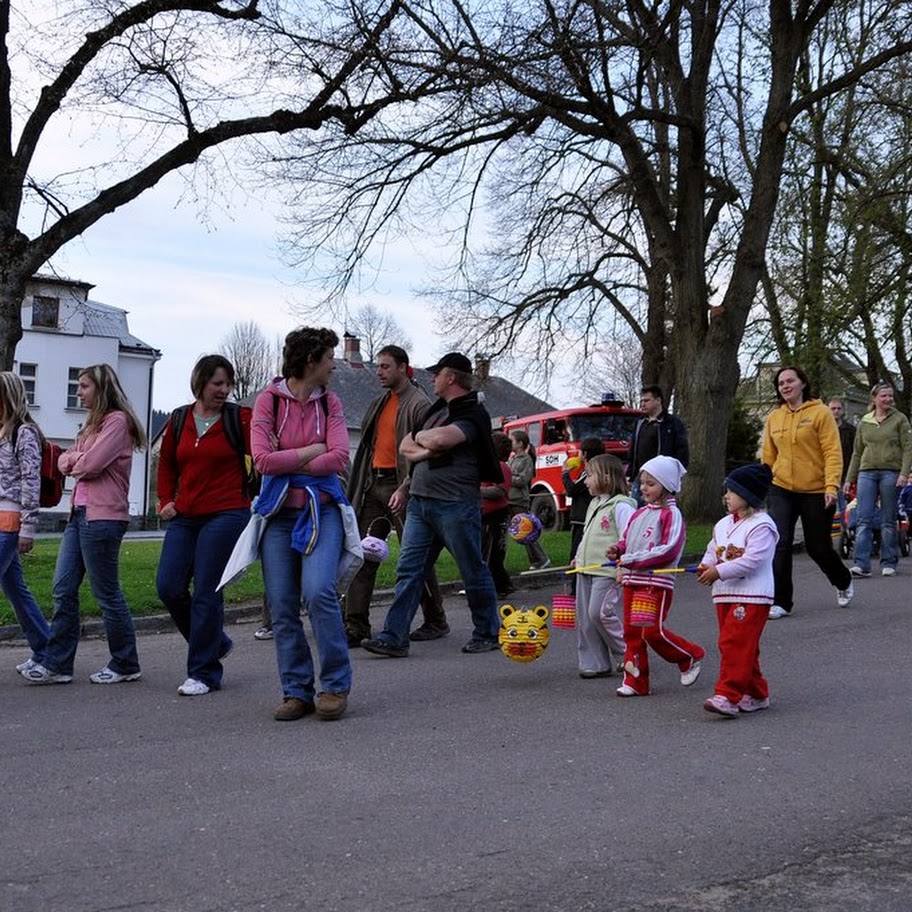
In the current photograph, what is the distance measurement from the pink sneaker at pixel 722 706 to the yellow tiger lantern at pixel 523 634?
1.40 metres

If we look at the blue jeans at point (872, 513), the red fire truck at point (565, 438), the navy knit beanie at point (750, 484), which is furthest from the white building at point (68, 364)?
the navy knit beanie at point (750, 484)

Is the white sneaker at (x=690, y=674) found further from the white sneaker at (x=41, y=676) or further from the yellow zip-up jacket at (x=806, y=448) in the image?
the white sneaker at (x=41, y=676)

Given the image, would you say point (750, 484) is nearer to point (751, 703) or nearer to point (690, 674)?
point (751, 703)

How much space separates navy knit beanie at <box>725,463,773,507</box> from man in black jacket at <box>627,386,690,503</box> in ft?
17.3

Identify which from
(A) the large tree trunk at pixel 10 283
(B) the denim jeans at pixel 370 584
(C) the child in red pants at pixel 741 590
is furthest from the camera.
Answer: (A) the large tree trunk at pixel 10 283

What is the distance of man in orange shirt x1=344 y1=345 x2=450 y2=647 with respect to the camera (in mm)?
9914

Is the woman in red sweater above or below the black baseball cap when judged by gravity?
below

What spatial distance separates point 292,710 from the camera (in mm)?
7039

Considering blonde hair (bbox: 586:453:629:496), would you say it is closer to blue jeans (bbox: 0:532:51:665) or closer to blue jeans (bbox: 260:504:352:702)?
blue jeans (bbox: 260:504:352:702)

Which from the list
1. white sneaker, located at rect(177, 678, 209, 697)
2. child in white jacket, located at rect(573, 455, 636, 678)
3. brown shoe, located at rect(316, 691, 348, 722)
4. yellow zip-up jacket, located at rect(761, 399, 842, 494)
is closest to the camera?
brown shoe, located at rect(316, 691, 348, 722)

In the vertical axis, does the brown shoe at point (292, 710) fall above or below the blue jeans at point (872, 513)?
below

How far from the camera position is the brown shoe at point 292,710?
7.03 metres

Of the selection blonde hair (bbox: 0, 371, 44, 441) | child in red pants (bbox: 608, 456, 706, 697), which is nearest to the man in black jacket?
child in red pants (bbox: 608, 456, 706, 697)

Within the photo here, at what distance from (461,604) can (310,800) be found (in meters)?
8.04
